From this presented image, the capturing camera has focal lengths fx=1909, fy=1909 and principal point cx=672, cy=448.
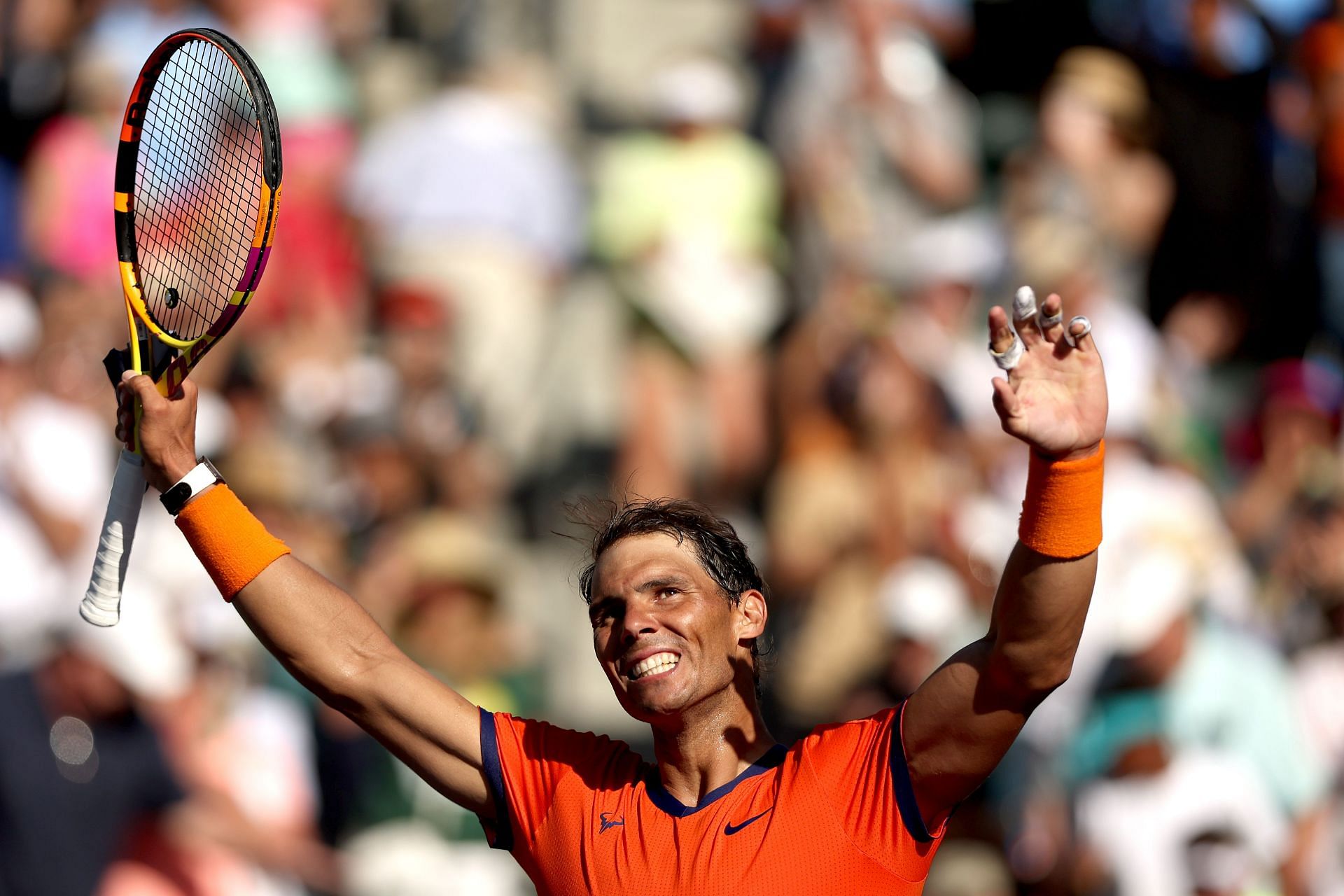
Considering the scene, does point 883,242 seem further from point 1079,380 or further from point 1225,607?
point 1079,380

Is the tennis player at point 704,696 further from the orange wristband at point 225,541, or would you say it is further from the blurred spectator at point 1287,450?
the blurred spectator at point 1287,450

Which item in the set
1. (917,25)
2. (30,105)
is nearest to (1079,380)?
(917,25)

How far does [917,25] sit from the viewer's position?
9.88 metres

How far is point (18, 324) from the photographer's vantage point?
8195 millimetres

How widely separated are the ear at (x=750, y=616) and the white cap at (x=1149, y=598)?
3.55 meters

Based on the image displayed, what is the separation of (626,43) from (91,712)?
16.0 ft

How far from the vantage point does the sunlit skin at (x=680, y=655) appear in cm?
379

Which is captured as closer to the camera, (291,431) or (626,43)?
(291,431)

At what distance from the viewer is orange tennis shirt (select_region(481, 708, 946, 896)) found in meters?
3.54

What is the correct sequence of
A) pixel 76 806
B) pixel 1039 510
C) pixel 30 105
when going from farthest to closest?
pixel 30 105 → pixel 76 806 → pixel 1039 510

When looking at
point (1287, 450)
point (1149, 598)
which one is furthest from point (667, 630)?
point (1287, 450)

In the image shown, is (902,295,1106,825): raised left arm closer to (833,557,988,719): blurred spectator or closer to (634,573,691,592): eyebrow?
(634,573,691,592): eyebrow

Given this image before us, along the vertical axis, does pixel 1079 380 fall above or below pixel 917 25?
below

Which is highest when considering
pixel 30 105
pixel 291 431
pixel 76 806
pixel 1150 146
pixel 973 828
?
pixel 30 105
